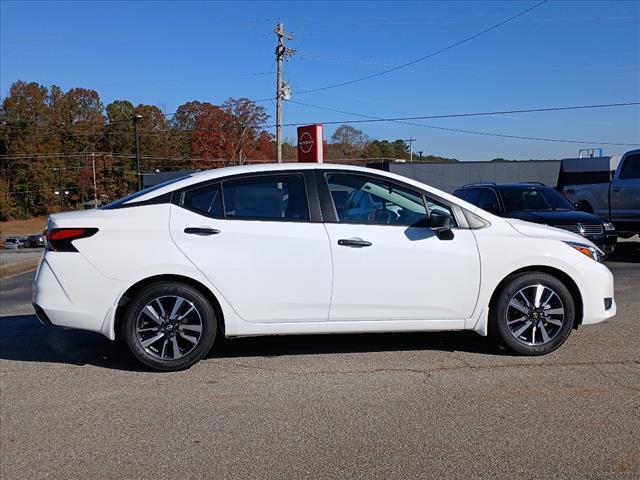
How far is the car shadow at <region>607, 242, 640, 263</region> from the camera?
1234 centimetres

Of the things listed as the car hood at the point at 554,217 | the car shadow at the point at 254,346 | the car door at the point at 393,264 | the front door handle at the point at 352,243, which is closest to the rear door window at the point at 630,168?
the car hood at the point at 554,217

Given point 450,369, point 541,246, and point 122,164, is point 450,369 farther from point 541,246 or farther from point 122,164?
point 122,164

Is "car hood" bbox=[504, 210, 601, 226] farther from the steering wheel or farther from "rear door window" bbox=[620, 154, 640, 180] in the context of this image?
the steering wheel

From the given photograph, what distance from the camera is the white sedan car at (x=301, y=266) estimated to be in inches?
191

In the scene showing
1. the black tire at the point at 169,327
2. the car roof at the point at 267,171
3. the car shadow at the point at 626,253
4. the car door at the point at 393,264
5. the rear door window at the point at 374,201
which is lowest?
the car shadow at the point at 626,253

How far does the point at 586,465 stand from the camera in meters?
3.32

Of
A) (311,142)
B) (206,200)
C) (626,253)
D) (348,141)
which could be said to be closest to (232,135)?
(348,141)

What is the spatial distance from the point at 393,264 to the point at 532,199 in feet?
21.3

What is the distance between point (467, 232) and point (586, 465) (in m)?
2.26

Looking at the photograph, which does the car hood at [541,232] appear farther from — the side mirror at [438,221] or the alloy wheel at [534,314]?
the side mirror at [438,221]

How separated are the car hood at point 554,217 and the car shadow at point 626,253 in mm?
2732

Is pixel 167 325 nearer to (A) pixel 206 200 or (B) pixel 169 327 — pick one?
(B) pixel 169 327

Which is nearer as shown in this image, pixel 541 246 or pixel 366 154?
pixel 541 246

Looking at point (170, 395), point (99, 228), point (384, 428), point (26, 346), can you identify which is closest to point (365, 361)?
point (384, 428)
